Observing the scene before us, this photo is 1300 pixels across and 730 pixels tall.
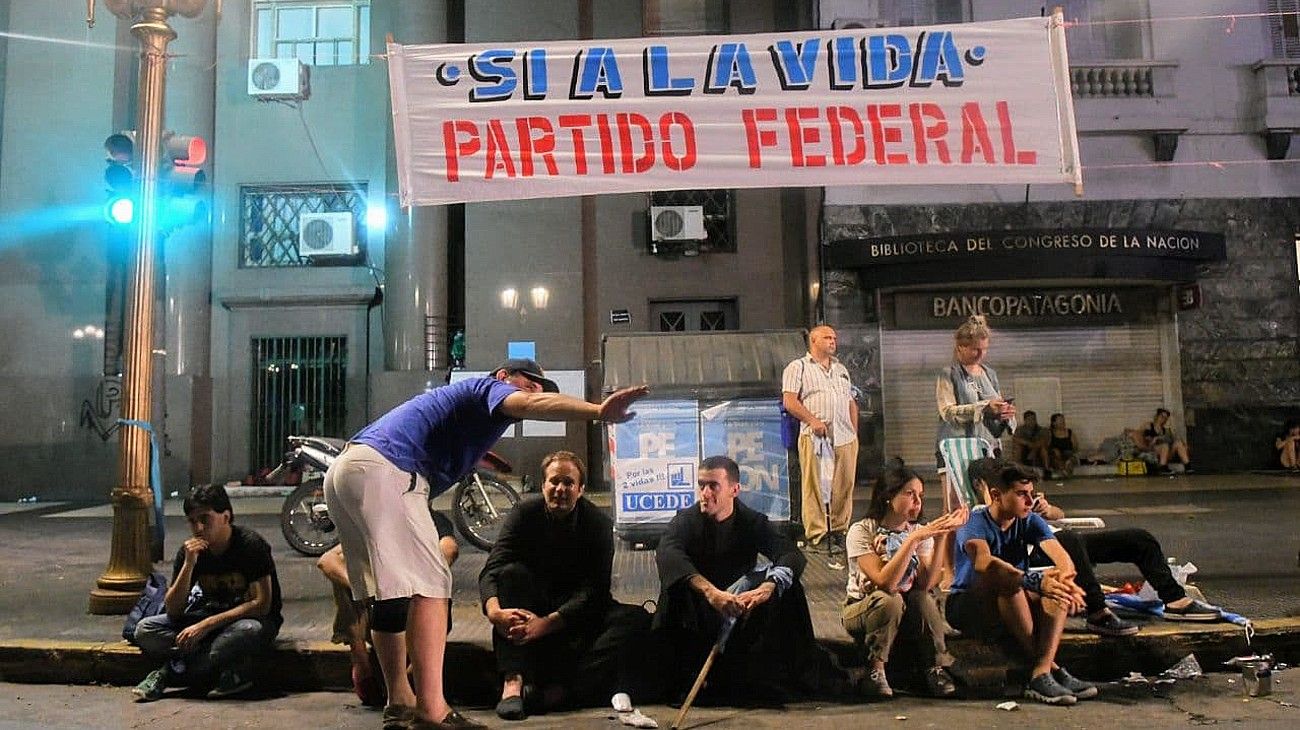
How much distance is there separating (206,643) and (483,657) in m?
1.44

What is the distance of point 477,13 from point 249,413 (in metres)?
6.95

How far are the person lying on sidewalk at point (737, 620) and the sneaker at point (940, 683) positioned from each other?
0.43 meters

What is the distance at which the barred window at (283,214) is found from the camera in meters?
13.8

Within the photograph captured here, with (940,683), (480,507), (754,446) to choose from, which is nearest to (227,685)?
(480,507)

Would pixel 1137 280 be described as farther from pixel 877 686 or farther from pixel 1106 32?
pixel 877 686

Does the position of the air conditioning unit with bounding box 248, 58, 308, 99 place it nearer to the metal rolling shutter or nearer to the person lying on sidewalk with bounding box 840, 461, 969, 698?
the metal rolling shutter

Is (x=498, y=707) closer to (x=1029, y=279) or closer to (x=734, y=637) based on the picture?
(x=734, y=637)

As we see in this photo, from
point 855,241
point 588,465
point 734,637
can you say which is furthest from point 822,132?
point 588,465

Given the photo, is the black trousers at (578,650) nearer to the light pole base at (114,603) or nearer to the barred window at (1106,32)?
the light pole base at (114,603)

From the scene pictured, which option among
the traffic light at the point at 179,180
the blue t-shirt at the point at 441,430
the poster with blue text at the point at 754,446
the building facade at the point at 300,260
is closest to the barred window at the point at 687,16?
the building facade at the point at 300,260

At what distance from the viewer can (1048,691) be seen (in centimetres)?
444

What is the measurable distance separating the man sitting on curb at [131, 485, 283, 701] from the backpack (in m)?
0.08

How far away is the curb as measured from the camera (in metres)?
4.84

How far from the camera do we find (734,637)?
4.48 meters
